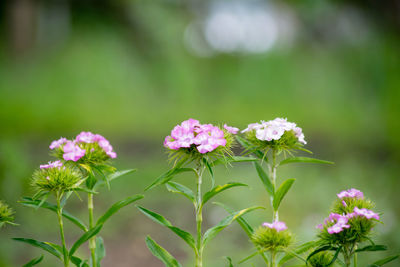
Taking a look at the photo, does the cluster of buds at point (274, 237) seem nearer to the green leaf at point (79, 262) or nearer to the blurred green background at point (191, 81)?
the green leaf at point (79, 262)

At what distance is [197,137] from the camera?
94cm

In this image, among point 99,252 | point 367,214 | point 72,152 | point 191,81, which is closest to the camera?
point 367,214

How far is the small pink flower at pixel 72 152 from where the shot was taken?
0.99 metres

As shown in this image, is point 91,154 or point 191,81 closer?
point 91,154

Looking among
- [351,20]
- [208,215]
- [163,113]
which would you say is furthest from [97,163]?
[351,20]

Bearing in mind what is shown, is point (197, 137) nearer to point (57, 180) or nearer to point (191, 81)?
point (57, 180)

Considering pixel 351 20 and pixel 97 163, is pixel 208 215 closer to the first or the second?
pixel 97 163

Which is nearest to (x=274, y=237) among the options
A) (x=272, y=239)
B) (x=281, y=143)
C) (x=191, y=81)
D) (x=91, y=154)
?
(x=272, y=239)

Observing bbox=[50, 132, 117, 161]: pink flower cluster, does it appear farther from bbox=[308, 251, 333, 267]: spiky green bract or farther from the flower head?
bbox=[308, 251, 333, 267]: spiky green bract

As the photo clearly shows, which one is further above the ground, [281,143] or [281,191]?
[281,143]

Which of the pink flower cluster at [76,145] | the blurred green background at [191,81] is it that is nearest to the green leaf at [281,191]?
the pink flower cluster at [76,145]

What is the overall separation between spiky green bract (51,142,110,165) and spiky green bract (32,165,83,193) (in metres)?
0.06

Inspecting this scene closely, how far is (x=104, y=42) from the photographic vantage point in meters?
6.06

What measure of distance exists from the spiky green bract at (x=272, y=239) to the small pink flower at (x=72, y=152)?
500mm
